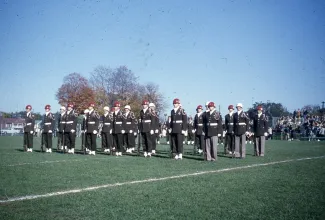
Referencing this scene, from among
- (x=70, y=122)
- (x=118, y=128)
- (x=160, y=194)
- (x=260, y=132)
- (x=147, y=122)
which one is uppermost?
(x=70, y=122)

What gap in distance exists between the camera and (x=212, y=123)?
13.8m

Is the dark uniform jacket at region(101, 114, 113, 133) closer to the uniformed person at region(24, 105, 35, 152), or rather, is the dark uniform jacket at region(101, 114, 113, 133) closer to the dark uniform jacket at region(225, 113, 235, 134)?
the uniformed person at region(24, 105, 35, 152)

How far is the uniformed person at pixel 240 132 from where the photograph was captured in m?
15.4

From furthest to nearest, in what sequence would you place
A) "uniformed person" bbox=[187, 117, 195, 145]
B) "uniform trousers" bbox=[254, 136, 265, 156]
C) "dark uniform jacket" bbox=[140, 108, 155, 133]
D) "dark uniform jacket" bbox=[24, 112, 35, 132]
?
"uniformed person" bbox=[187, 117, 195, 145] → "dark uniform jacket" bbox=[24, 112, 35, 132] → "uniform trousers" bbox=[254, 136, 265, 156] → "dark uniform jacket" bbox=[140, 108, 155, 133]

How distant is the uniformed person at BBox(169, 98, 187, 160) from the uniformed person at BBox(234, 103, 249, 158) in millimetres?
2516

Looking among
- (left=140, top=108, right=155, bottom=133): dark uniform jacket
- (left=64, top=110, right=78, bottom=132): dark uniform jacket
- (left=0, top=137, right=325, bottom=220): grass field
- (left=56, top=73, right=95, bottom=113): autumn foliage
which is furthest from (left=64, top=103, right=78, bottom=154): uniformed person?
(left=56, top=73, right=95, bottom=113): autumn foliage

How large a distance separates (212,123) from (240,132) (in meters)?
2.36

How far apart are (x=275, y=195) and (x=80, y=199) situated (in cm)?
365

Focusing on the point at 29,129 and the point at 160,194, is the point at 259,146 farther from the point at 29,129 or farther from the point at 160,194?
the point at 29,129

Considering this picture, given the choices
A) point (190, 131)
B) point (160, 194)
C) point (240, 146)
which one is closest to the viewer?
point (160, 194)

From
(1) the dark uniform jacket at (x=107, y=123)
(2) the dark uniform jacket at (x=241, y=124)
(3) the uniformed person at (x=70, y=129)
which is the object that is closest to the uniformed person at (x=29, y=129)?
(3) the uniformed person at (x=70, y=129)

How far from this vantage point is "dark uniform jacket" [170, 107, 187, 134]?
14953mm

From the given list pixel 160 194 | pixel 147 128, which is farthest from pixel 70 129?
pixel 160 194

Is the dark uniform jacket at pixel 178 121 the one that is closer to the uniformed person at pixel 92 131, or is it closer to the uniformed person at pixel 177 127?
the uniformed person at pixel 177 127
